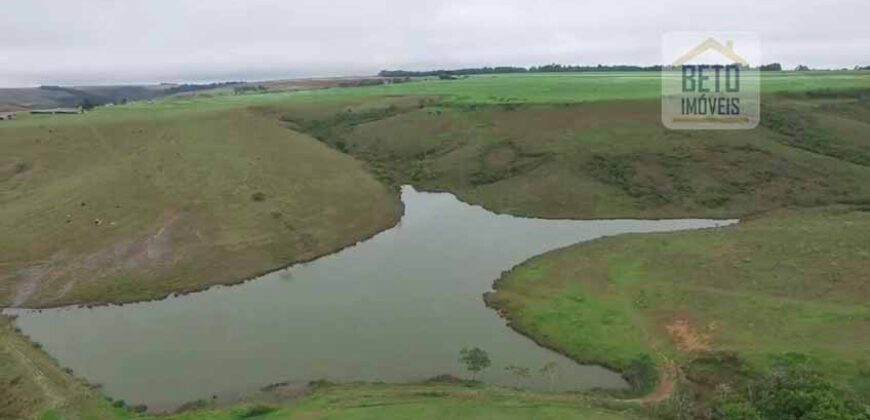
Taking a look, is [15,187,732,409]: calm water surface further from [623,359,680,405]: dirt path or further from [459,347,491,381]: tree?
[623,359,680,405]: dirt path

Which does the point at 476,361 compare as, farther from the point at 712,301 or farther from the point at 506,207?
the point at 506,207

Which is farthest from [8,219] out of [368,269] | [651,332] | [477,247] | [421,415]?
[651,332]

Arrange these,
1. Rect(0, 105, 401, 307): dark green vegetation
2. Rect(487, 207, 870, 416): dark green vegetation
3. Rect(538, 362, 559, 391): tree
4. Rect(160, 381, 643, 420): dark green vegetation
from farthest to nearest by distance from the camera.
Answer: Rect(0, 105, 401, 307): dark green vegetation, Rect(487, 207, 870, 416): dark green vegetation, Rect(538, 362, 559, 391): tree, Rect(160, 381, 643, 420): dark green vegetation

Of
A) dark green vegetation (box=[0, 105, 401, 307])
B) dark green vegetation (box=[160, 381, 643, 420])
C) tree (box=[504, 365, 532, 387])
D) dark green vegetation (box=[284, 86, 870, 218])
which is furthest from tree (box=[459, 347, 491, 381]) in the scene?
dark green vegetation (box=[284, 86, 870, 218])

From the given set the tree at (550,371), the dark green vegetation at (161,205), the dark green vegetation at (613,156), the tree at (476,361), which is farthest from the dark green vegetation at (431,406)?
the dark green vegetation at (613,156)

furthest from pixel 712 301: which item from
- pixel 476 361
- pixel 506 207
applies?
pixel 506 207

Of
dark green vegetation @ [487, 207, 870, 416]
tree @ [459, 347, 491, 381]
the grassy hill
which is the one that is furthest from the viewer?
the grassy hill

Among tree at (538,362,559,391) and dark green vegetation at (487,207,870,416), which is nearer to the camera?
tree at (538,362,559,391)
